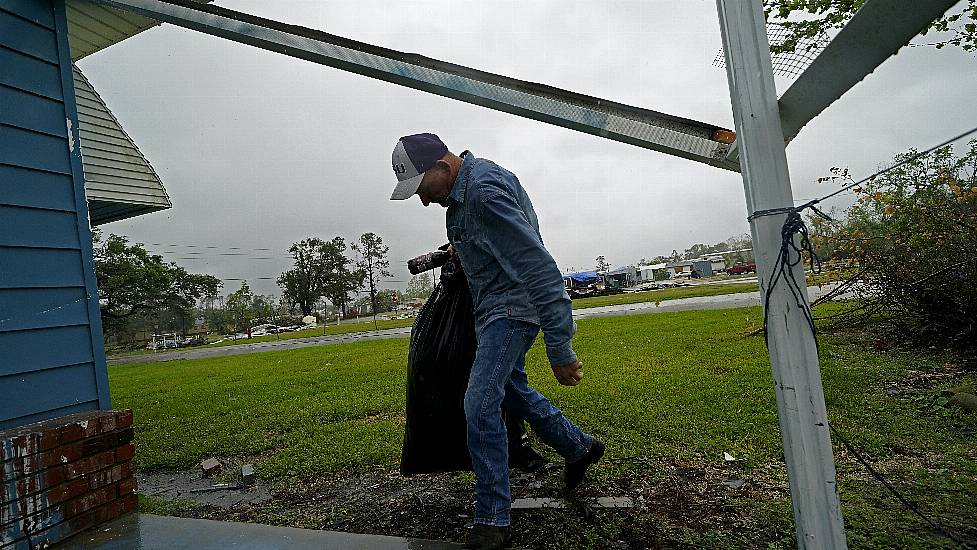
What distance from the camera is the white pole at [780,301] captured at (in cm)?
129

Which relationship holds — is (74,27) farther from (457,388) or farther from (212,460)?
(457,388)

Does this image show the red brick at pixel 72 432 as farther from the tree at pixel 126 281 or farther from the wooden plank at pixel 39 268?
the tree at pixel 126 281

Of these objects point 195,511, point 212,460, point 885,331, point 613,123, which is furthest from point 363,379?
point 885,331

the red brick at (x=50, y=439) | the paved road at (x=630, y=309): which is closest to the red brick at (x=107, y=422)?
the red brick at (x=50, y=439)

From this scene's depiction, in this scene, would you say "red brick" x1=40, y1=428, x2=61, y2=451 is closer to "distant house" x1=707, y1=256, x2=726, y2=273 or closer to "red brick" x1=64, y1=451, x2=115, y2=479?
"red brick" x1=64, y1=451, x2=115, y2=479

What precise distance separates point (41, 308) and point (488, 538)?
243cm

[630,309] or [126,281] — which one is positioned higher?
[126,281]

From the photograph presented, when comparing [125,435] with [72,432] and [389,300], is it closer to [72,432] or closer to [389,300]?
[72,432]

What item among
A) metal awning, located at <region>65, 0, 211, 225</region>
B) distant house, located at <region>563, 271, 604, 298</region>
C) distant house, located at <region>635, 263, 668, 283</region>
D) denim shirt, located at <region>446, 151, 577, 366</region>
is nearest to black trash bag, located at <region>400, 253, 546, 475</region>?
denim shirt, located at <region>446, 151, 577, 366</region>

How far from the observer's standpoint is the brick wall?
214 cm

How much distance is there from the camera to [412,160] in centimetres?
213

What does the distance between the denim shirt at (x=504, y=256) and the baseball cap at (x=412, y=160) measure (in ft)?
0.43

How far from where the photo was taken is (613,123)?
206 cm

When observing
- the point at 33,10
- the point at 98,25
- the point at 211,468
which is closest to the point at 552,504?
the point at 211,468
